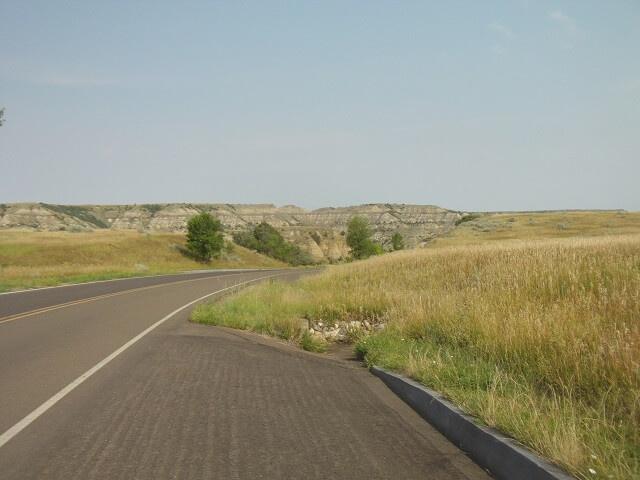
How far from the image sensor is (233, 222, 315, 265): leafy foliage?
94.0 metres

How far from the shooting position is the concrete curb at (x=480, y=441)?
418 centimetres

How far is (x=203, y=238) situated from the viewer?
66750mm

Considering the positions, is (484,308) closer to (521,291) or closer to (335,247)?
(521,291)

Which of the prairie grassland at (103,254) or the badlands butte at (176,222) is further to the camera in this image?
the badlands butte at (176,222)

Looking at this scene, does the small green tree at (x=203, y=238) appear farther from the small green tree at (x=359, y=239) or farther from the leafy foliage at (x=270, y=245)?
the leafy foliage at (x=270, y=245)

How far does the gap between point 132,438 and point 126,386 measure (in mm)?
2209

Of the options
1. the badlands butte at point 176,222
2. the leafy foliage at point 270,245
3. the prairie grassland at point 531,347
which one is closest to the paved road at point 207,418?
the prairie grassland at point 531,347

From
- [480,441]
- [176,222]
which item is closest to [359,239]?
[480,441]

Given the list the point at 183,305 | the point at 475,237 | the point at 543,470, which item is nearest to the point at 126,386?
the point at 543,470

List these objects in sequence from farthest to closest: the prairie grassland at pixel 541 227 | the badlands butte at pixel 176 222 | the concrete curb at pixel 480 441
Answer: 1. the badlands butte at pixel 176 222
2. the prairie grassland at pixel 541 227
3. the concrete curb at pixel 480 441

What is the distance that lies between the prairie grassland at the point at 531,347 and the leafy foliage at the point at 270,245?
7902cm

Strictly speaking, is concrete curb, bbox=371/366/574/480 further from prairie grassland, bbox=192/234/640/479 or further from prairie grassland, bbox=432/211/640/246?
prairie grassland, bbox=432/211/640/246

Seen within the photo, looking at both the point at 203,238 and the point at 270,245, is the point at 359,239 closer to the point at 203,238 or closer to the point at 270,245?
the point at 270,245

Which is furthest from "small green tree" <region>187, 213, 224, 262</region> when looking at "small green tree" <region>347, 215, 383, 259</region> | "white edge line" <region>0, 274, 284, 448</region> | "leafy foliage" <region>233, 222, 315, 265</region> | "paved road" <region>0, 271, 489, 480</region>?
"paved road" <region>0, 271, 489, 480</region>
